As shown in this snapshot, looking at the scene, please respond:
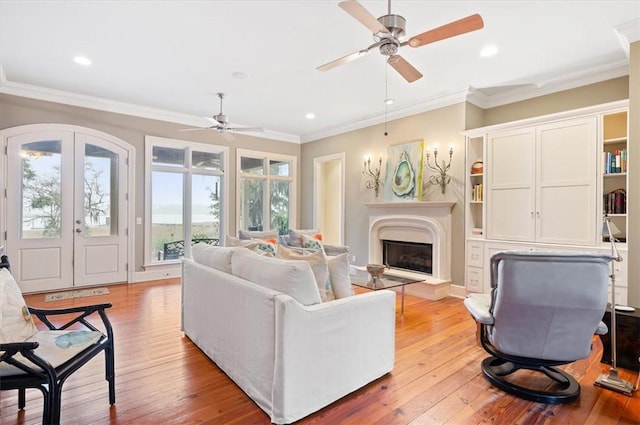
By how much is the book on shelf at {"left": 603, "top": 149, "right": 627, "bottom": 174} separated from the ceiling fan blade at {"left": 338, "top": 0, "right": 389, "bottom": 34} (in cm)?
309

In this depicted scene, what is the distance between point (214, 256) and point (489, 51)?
3.51 m

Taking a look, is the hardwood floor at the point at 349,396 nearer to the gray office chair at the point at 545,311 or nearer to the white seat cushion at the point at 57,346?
the gray office chair at the point at 545,311

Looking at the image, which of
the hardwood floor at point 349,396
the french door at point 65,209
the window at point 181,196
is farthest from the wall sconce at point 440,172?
the french door at point 65,209

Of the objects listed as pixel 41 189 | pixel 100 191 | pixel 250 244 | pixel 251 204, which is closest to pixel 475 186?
pixel 250 244

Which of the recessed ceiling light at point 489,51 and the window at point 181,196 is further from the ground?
the recessed ceiling light at point 489,51

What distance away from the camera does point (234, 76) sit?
167 inches

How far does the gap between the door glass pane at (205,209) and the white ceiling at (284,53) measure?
4.81ft

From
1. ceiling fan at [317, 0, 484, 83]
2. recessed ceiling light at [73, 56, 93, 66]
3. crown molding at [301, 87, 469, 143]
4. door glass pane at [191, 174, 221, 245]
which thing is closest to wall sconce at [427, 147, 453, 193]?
crown molding at [301, 87, 469, 143]

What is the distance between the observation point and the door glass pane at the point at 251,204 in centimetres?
689

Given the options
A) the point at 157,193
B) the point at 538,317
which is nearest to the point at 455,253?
the point at 538,317

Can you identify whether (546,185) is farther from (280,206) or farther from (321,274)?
(280,206)

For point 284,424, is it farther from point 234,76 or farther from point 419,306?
point 234,76

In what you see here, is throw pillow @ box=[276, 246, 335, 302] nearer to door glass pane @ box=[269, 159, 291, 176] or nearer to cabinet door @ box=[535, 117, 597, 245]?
cabinet door @ box=[535, 117, 597, 245]

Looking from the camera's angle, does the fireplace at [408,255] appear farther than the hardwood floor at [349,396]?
Yes
